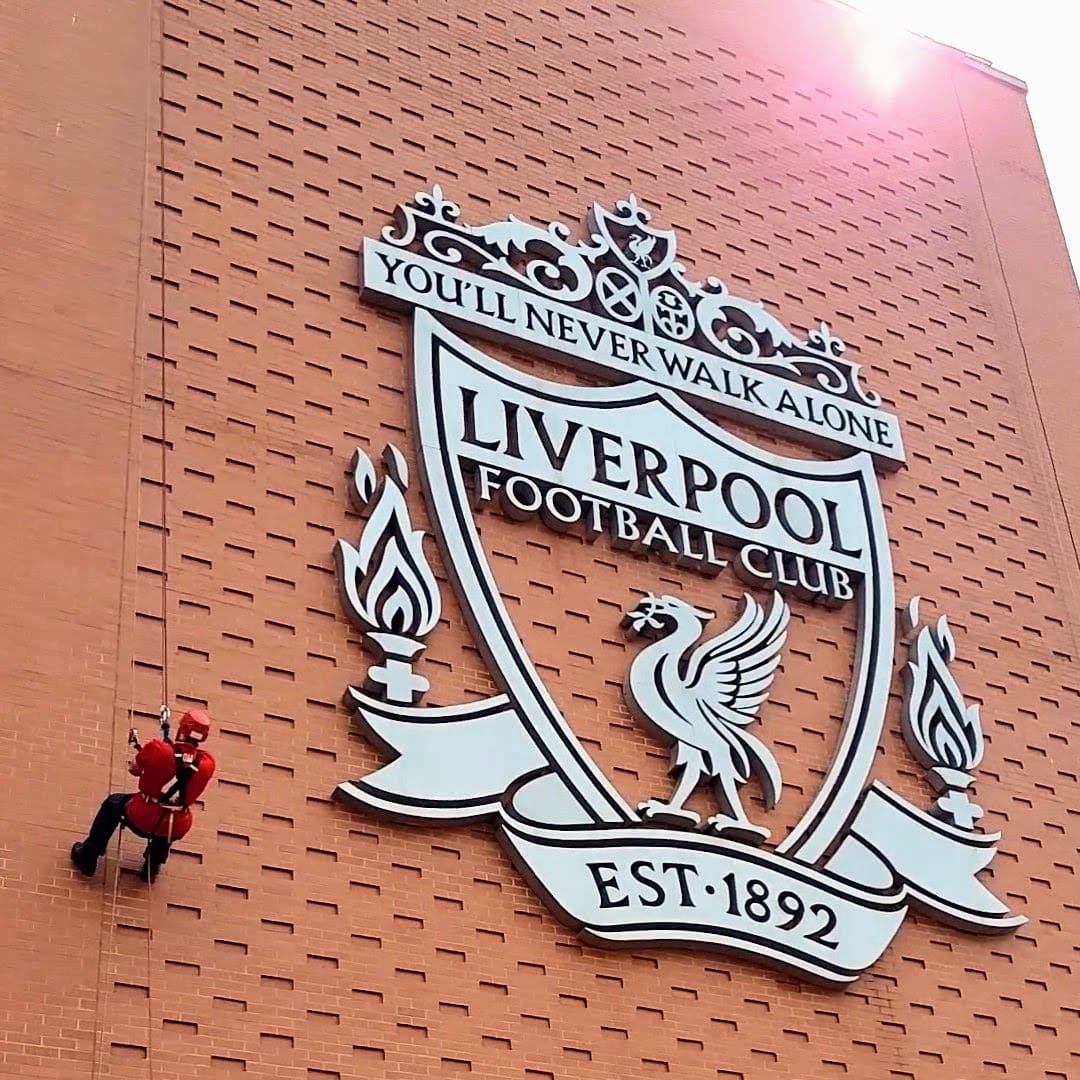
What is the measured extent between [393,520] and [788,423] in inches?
160

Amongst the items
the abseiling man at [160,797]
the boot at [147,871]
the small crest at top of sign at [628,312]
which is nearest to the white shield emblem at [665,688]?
the small crest at top of sign at [628,312]

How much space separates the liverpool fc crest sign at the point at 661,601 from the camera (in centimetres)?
1170

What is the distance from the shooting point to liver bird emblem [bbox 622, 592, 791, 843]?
40.8 feet

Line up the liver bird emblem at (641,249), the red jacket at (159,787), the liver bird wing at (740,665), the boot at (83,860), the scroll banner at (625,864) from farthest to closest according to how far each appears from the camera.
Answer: the liver bird emblem at (641,249), the liver bird wing at (740,665), the scroll banner at (625,864), the boot at (83,860), the red jacket at (159,787)

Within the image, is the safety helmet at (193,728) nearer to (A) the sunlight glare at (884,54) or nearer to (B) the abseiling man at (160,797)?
(B) the abseiling man at (160,797)

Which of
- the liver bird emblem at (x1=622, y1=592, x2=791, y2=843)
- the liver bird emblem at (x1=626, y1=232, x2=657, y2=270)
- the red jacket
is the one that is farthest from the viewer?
the liver bird emblem at (x1=626, y1=232, x2=657, y2=270)

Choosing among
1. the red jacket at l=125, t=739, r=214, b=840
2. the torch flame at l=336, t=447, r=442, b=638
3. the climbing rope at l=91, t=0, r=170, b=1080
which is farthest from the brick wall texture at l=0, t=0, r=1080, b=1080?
the red jacket at l=125, t=739, r=214, b=840

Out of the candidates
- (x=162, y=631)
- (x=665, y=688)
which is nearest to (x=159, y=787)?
(x=162, y=631)

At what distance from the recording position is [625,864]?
461 inches

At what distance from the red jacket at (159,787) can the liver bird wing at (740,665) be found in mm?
4256

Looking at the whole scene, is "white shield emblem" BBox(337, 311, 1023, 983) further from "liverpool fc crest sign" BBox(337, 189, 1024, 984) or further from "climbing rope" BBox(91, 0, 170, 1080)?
"climbing rope" BBox(91, 0, 170, 1080)

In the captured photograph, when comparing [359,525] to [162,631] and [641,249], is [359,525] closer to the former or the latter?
[162,631]

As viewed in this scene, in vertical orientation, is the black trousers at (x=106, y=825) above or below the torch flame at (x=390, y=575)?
below

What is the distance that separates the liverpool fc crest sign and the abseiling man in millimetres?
1429
